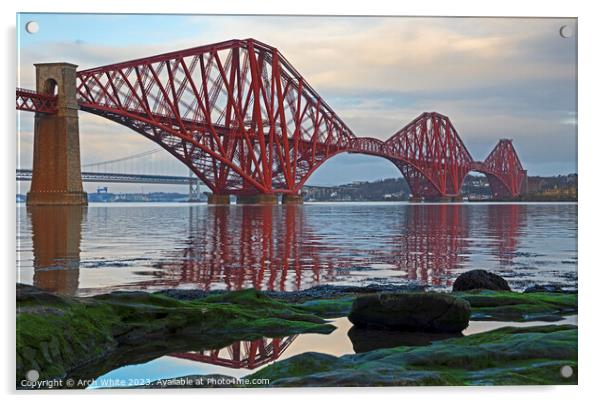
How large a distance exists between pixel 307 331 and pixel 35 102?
5800 millimetres

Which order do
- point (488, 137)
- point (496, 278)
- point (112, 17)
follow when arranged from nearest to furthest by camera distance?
point (112, 17) → point (488, 137) → point (496, 278)

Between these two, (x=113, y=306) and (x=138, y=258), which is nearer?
(x=113, y=306)

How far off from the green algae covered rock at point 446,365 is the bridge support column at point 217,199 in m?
12.8

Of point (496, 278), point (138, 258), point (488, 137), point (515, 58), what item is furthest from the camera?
point (138, 258)

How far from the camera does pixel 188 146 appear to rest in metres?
20.4

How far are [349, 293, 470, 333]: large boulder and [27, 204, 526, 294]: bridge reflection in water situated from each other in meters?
2.38

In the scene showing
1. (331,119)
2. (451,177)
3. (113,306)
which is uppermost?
(331,119)

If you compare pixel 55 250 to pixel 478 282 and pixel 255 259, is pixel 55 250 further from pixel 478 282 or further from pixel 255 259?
pixel 478 282

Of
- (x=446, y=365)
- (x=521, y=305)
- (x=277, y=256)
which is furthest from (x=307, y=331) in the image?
(x=277, y=256)

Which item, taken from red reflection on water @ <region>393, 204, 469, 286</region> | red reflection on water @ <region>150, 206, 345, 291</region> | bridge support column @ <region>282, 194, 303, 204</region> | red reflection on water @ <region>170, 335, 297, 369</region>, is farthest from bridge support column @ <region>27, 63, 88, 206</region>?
bridge support column @ <region>282, 194, 303, 204</region>

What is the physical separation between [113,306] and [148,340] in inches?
22.4

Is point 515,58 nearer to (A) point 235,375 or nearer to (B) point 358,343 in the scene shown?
(B) point 358,343

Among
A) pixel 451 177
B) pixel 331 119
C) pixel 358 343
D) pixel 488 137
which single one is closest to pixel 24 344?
pixel 358 343

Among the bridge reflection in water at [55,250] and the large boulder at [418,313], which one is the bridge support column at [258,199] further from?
the large boulder at [418,313]
